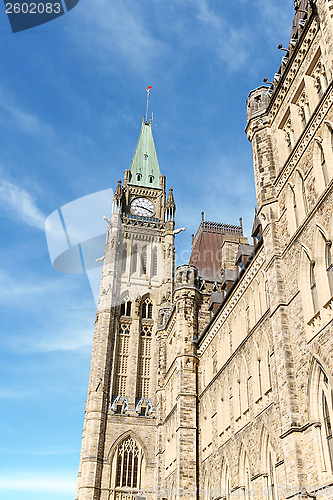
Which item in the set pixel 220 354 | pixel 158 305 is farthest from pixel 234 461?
pixel 158 305

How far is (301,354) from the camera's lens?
49.4 feet

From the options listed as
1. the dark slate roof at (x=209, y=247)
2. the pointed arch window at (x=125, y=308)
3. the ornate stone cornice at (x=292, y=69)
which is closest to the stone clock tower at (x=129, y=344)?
the pointed arch window at (x=125, y=308)

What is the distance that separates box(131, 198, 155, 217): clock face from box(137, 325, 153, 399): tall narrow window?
15.4m

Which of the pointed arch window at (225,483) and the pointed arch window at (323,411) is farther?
the pointed arch window at (225,483)

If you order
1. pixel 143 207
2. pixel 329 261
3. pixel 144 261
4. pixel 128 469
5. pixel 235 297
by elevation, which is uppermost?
pixel 143 207

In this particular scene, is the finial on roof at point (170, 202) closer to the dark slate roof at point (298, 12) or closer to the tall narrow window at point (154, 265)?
the tall narrow window at point (154, 265)

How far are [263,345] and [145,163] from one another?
51.4 metres

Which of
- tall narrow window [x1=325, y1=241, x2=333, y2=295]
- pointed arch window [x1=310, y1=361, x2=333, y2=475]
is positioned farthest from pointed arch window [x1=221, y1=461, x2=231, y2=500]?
tall narrow window [x1=325, y1=241, x2=333, y2=295]

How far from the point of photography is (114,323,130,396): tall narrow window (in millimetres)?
48188

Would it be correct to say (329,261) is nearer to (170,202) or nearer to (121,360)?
(121,360)

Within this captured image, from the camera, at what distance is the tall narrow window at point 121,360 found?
1897 inches

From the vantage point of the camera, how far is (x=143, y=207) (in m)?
62.2

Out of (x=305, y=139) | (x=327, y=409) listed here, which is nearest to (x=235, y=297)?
(x=305, y=139)

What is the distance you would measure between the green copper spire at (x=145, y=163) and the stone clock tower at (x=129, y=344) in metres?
0.19
